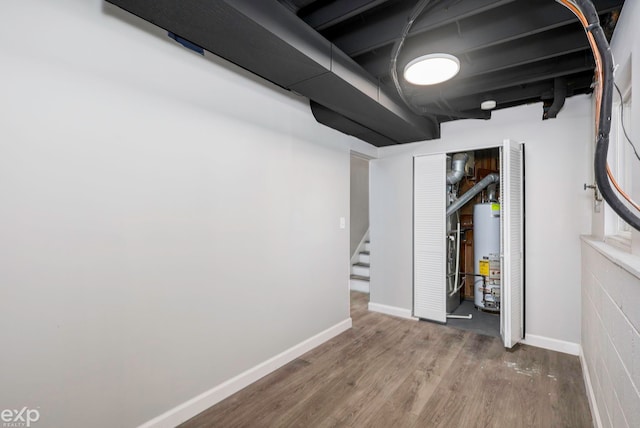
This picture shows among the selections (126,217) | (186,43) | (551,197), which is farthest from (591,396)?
(186,43)

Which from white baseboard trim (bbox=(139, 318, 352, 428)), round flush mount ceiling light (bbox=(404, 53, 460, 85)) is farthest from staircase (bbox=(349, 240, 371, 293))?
round flush mount ceiling light (bbox=(404, 53, 460, 85))

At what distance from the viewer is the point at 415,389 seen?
221 cm

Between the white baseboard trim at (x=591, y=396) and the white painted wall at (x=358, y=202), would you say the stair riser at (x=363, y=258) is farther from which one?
the white baseboard trim at (x=591, y=396)

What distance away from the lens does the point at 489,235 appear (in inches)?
151

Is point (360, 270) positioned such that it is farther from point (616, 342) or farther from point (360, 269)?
point (616, 342)

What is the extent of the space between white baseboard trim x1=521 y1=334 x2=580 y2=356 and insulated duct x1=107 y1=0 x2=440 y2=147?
260 centimetres

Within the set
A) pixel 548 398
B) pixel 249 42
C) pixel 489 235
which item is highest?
pixel 249 42

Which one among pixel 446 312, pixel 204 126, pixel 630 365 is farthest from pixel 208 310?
pixel 446 312

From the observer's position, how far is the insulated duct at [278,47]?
1447 mm

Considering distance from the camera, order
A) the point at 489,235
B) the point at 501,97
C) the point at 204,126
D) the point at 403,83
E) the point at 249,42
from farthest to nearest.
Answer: the point at 489,235 < the point at 501,97 < the point at 403,83 < the point at 204,126 < the point at 249,42

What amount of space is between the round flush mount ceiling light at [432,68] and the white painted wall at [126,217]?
44.2 inches

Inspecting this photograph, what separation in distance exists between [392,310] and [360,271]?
5.01ft

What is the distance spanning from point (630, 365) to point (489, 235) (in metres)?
3.00

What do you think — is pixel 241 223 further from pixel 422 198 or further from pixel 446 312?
pixel 446 312
